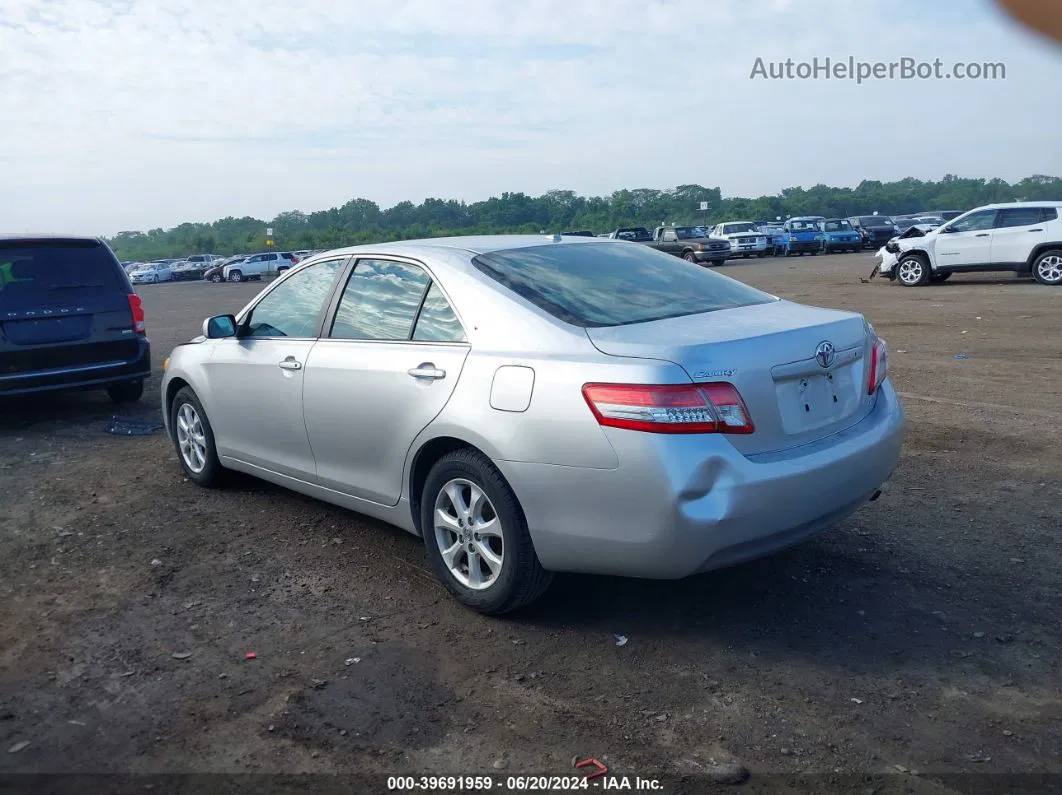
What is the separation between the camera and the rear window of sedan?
165 inches

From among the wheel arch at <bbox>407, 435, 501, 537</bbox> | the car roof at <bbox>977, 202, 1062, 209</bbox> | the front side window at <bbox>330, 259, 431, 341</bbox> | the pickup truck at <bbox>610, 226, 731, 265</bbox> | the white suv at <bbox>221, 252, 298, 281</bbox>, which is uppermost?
the front side window at <bbox>330, 259, 431, 341</bbox>

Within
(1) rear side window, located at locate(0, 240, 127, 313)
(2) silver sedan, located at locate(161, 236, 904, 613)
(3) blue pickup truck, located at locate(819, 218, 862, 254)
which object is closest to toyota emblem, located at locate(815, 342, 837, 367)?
(2) silver sedan, located at locate(161, 236, 904, 613)

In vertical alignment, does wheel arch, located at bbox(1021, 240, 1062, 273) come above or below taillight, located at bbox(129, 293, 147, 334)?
below

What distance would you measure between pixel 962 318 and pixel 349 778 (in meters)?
13.8

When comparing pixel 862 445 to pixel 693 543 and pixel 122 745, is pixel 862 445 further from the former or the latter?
pixel 122 745

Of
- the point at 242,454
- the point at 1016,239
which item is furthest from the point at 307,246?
the point at 242,454

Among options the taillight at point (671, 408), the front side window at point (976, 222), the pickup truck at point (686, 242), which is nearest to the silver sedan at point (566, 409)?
the taillight at point (671, 408)

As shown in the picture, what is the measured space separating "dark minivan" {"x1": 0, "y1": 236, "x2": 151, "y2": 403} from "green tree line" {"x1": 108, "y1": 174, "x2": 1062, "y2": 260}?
4888 centimetres

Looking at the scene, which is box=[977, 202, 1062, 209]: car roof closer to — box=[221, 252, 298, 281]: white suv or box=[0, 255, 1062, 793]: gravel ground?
box=[0, 255, 1062, 793]: gravel ground

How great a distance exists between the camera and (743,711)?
11.0 feet

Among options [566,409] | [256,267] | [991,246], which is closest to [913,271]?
[991,246]

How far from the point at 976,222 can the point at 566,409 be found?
64.6ft

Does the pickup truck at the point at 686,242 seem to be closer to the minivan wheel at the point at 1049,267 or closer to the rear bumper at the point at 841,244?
the rear bumper at the point at 841,244

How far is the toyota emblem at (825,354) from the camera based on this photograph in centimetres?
394
